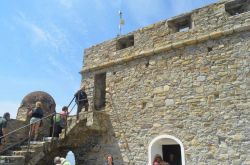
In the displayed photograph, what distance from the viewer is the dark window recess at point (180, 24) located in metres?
9.10

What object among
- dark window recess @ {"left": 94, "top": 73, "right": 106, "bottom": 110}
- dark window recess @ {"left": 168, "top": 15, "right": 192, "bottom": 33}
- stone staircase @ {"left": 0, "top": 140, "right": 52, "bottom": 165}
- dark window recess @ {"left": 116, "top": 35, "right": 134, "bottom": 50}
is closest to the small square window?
dark window recess @ {"left": 168, "top": 15, "right": 192, "bottom": 33}

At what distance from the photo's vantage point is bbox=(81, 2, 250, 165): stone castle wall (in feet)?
24.0

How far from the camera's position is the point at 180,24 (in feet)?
31.1

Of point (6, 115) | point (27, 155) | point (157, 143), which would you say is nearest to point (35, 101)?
point (6, 115)

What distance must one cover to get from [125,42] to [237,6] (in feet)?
14.3

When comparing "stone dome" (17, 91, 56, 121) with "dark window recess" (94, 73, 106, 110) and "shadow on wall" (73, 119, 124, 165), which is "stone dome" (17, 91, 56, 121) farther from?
"dark window recess" (94, 73, 106, 110)

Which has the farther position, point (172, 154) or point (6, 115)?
point (6, 115)

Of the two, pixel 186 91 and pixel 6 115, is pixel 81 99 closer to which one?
pixel 6 115

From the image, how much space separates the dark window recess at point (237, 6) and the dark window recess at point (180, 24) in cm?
128

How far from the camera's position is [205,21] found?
8.45 meters

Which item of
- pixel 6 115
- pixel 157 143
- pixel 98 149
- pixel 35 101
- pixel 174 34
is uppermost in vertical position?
pixel 174 34

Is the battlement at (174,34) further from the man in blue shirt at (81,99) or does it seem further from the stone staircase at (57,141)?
the stone staircase at (57,141)

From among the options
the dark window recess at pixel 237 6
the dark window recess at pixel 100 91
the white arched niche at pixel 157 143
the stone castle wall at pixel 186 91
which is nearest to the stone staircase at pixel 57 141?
the stone castle wall at pixel 186 91

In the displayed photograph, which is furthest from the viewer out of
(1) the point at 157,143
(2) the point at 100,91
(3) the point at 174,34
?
(2) the point at 100,91
